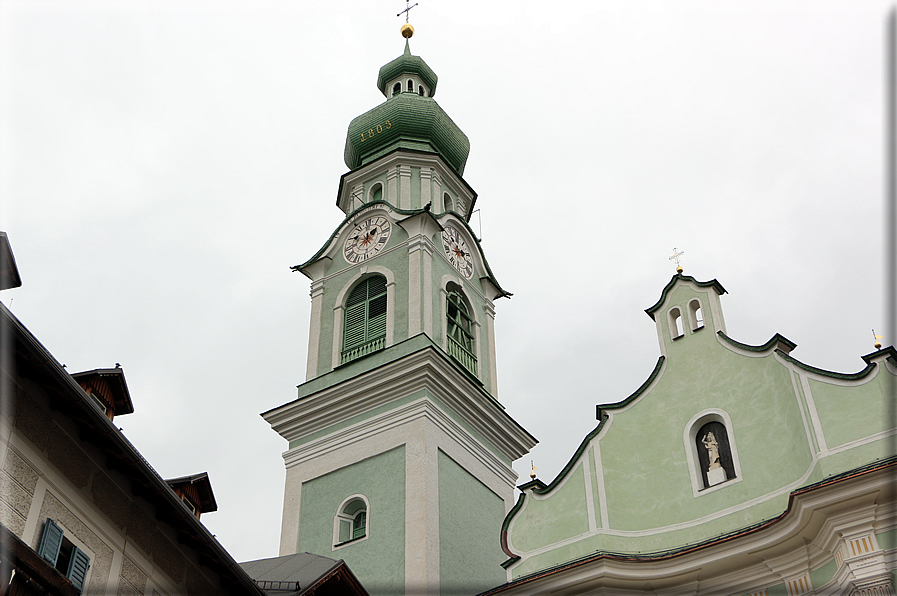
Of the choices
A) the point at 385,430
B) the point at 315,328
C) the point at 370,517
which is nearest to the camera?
the point at 370,517

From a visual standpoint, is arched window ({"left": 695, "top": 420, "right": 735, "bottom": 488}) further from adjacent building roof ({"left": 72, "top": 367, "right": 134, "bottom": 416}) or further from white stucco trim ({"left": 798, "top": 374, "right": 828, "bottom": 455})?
adjacent building roof ({"left": 72, "top": 367, "right": 134, "bottom": 416})

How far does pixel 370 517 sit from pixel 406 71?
1839 cm

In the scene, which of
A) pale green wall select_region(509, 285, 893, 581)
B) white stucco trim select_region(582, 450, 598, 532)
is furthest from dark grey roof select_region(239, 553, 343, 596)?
white stucco trim select_region(582, 450, 598, 532)

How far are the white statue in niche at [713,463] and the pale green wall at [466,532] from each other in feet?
20.3

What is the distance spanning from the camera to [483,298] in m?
28.1

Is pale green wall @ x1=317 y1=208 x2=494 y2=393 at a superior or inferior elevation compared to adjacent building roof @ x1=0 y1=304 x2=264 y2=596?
superior

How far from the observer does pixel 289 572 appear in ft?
56.1

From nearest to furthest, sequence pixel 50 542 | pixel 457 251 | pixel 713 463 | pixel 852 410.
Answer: pixel 50 542, pixel 852 410, pixel 713 463, pixel 457 251

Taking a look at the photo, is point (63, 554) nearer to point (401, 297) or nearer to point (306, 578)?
point (306, 578)

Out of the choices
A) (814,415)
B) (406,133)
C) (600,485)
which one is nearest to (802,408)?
(814,415)

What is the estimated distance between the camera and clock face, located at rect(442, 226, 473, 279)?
27.1 m

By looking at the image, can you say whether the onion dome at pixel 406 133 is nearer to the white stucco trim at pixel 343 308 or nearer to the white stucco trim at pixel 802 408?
the white stucco trim at pixel 343 308

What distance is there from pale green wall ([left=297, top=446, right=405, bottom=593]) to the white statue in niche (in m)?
6.80

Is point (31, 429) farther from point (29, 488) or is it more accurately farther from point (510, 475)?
point (510, 475)
